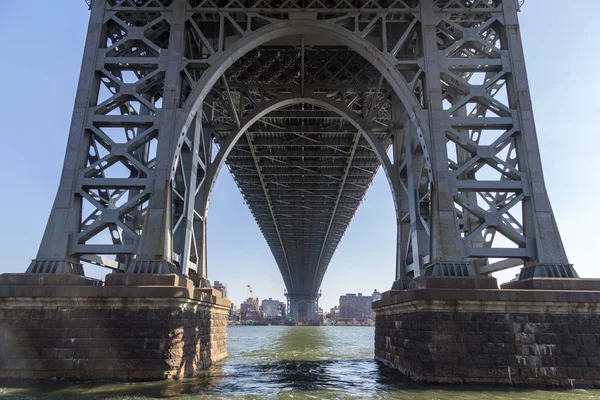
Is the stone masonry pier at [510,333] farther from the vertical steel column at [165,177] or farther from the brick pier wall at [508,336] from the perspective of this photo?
the vertical steel column at [165,177]

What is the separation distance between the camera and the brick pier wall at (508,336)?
11.9 metres

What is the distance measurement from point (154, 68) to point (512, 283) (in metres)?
14.7

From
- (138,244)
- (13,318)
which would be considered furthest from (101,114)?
(13,318)

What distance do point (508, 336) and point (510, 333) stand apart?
4.1 inches

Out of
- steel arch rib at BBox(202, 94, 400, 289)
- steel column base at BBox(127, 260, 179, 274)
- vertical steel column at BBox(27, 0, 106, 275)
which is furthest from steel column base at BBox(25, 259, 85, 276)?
steel arch rib at BBox(202, 94, 400, 289)

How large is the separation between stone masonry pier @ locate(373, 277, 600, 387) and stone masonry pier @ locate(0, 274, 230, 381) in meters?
7.32

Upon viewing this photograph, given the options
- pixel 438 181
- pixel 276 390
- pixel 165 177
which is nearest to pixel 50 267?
pixel 165 177

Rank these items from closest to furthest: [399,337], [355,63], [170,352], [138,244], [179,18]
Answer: [170,352] → [138,244] → [399,337] → [179,18] → [355,63]

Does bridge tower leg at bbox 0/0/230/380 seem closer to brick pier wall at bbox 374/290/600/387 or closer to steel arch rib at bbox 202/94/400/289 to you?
steel arch rib at bbox 202/94/400/289

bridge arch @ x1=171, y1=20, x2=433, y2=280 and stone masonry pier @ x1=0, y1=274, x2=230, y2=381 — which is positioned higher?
bridge arch @ x1=171, y1=20, x2=433, y2=280

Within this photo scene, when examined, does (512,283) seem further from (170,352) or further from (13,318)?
(13,318)

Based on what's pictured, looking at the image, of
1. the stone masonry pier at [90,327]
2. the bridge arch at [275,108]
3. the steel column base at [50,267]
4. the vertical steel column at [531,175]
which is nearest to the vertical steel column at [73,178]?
the steel column base at [50,267]

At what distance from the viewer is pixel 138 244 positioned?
46.6 ft

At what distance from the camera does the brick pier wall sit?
11891 mm
